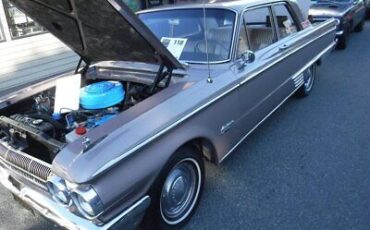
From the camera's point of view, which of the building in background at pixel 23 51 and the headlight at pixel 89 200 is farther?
the building in background at pixel 23 51

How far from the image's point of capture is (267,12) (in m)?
3.87

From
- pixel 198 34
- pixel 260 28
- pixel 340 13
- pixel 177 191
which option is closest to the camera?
pixel 177 191

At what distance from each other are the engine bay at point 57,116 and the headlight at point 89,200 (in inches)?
14.7

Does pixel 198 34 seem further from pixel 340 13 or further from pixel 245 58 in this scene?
pixel 340 13

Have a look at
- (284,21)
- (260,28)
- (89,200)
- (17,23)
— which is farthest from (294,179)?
(17,23)

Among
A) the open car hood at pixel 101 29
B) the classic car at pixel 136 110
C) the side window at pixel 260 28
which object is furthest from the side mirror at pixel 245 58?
the open car hood at pixel 101 29

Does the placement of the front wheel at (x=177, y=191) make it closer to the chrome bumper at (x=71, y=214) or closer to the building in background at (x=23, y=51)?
the chrome bumper at (x=71, y=214)

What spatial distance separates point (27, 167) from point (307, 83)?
4.10 metres

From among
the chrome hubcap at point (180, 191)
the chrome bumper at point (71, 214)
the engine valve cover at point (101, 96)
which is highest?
the engine valve cover at point (101, 96)

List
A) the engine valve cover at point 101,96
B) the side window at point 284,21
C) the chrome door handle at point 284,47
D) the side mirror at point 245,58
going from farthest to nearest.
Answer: the side window at point 284,21, the chrome door handle at point 284,47, the side mirror at point 245,58, the engine valve cover at point 101,96

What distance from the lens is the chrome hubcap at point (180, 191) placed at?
8.16ft

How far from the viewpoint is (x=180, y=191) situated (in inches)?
103

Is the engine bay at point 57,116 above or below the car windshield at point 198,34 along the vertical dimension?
below

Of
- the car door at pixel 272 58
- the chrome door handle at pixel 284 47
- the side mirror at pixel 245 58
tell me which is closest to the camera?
the side mirror at pixel 245 58
